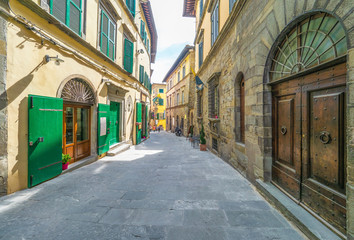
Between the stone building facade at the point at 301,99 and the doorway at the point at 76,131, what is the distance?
526 cm

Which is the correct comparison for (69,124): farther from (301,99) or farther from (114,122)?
(301,99)

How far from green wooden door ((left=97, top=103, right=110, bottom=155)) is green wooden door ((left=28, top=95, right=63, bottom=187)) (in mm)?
1750

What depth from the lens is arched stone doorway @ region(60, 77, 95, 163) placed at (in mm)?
4828

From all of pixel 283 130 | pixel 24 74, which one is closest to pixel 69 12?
pixel 24 74

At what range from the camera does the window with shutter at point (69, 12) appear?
165 inches

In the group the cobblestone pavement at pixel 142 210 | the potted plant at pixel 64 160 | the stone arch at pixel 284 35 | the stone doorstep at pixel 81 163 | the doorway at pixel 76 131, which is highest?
the stone arch at pixel 284 35

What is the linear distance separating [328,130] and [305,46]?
1362 mm

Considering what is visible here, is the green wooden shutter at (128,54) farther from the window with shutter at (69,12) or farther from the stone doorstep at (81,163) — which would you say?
the stone doorstep at (81,163)

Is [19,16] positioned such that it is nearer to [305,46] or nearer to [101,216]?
[101,216]

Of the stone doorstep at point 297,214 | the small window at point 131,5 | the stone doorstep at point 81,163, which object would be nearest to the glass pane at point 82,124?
the stone doorstep at point 81,163

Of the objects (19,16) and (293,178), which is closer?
(293,178)

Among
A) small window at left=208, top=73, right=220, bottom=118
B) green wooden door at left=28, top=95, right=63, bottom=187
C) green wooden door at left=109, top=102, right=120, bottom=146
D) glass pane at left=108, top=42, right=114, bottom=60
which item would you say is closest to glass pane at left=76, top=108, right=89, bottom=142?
green wooden door at left=28, top=95, right=63, bottom=187

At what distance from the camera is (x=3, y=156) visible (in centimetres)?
321

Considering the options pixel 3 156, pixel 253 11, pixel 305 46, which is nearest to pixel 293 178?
pixel 305 46
